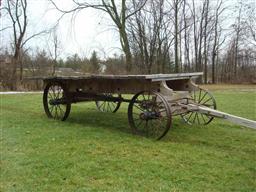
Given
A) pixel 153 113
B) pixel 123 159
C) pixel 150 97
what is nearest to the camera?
pixel 123 159

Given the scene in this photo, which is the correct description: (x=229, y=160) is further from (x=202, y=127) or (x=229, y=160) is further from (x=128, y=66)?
(x=128, y=66)

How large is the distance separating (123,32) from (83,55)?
6745 millimetres

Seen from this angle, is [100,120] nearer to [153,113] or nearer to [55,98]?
[55,98]

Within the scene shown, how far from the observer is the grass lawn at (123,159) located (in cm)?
388

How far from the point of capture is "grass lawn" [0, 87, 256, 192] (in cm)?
388

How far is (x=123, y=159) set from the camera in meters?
4.90

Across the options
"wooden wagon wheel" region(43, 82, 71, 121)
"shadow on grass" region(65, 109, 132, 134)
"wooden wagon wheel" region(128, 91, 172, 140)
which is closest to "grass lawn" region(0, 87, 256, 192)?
"shadow on grass" region(65, 109, 132, 134)

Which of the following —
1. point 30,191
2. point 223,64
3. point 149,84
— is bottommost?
point 30,191

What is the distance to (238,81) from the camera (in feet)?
128

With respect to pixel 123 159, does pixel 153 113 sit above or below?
above

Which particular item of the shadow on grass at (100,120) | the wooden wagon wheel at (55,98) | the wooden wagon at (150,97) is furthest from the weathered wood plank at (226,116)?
the wooden wagon wheel at (55,98)

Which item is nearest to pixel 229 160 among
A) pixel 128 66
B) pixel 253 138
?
pixel 253 138

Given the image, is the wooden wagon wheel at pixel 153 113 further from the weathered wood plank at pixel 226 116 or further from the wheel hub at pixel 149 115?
the weathered wood plank at pixel 226 116

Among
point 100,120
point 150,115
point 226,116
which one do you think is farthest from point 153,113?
point 100,120
